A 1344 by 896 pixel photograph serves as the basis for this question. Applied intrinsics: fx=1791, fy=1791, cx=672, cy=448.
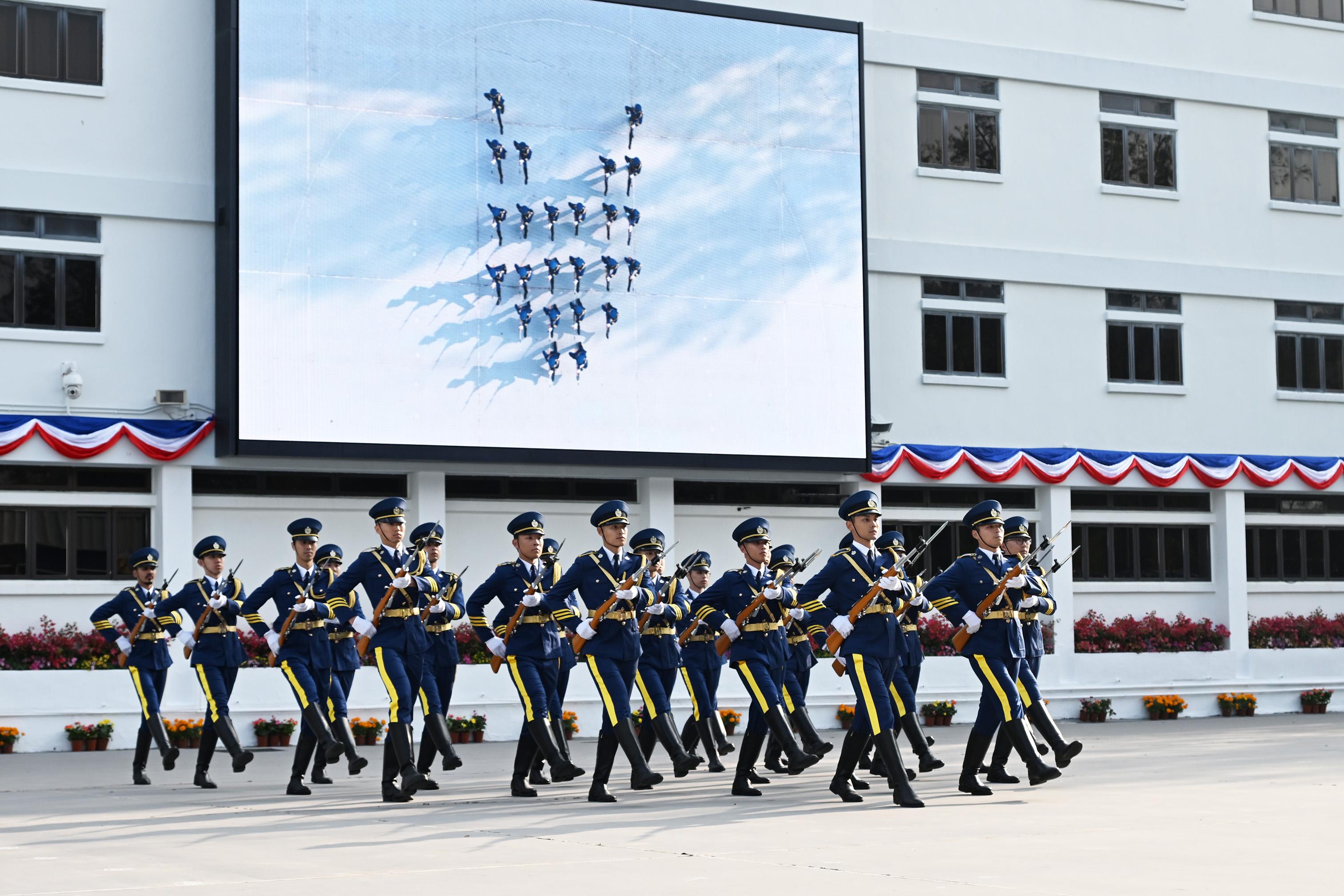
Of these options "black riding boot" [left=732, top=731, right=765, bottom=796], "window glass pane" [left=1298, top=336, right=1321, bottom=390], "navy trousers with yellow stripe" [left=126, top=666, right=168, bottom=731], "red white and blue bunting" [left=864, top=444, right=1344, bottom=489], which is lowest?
"black riding boot" [left=732, top=731, right=765, bottom=796]

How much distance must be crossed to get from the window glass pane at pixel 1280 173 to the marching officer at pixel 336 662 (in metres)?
19.8

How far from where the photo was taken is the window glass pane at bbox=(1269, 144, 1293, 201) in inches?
1165

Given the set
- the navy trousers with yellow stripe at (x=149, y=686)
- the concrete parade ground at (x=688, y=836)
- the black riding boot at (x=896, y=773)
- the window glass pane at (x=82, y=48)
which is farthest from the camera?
the window glass pane at (x=82, y=48)

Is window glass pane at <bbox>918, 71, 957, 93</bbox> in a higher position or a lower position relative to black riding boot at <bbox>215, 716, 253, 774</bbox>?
higher

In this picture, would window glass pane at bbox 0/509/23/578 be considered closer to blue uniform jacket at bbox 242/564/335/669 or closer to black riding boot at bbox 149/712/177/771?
black riding boot at bbox 149/712/177/771

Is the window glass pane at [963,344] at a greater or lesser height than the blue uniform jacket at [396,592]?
greater

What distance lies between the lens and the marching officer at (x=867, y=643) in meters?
12.4

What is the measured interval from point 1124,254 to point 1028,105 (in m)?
2.79

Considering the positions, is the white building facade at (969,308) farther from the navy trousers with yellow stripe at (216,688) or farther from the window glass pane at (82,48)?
the navy trousers with yellow stripe at (216,688)

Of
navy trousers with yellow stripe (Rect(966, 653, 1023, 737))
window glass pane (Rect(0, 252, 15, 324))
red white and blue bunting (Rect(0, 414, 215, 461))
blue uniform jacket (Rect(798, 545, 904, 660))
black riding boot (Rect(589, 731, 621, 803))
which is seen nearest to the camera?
blue uniform jacket (Rect(798, 545, 904, 660))

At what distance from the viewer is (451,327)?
886 inches

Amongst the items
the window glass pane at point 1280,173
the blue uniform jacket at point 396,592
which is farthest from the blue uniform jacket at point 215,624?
the window glass pane at point 1280,173

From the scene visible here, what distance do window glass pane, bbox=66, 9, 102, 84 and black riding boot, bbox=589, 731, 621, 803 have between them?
522 inches

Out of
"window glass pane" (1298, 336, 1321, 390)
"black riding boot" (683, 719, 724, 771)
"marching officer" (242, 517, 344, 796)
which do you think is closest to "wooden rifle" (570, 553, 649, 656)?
"marching officer" (242, 517, 344, 796)
